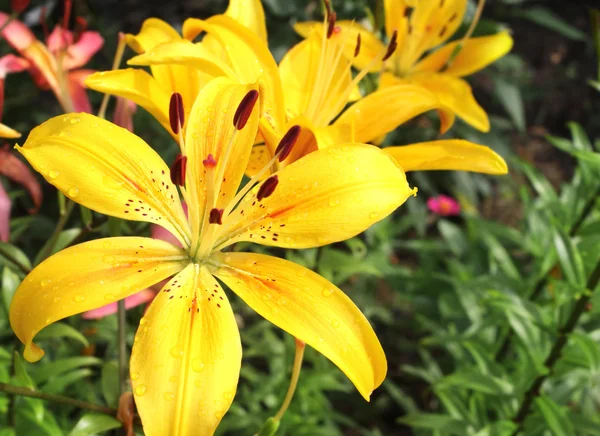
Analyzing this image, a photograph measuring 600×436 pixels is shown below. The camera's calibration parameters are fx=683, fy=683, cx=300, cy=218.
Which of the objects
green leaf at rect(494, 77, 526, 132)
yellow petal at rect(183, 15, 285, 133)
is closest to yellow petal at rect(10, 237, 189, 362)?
yellow petal at rect(183, 15, 285, 133)

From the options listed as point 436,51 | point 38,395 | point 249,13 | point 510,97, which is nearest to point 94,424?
point 38,395

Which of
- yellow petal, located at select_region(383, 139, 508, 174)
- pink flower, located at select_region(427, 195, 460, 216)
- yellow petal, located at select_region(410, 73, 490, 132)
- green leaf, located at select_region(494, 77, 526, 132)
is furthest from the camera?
green leaf, located at select_region(494, 77, 526, 132)

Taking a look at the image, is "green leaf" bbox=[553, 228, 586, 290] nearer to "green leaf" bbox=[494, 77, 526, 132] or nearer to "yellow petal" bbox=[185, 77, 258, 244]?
"yellow petal" bbox=[185, 77, 258, 244]

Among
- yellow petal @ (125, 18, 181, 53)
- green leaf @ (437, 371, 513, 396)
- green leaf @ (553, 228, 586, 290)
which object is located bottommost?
green leaf @ (437, 371, 513, 396)

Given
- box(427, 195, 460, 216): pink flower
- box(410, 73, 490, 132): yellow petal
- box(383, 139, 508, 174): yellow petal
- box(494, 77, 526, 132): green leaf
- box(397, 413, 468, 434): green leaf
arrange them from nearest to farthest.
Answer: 1. box(383, 139, 508, 174): yellow petal
2. box(410, 73, 490, 132): yellow petal
3. box(397, 413, 468, 434): green leaf
4. box(427, 195, 460, 216): pink flower
5. box(494, 77, 526, 132): green leaf

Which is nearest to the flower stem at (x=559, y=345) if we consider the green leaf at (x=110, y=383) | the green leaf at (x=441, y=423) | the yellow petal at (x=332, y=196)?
the green leaf at (x=441, y=423)

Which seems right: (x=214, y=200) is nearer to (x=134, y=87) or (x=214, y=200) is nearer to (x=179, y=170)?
(x=179, y=170)

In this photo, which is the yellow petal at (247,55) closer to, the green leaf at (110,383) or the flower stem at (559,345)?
the green leaf at (110,383)
